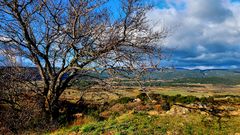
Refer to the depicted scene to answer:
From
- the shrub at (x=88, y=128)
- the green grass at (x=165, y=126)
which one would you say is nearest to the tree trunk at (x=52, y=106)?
the green grass at (x=165, y=126)

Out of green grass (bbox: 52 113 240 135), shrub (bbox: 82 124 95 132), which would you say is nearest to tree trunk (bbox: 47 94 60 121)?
green grass (bbox: 52 113 240 135)

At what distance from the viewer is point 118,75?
13.2 m

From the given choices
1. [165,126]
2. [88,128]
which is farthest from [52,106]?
[165,126]

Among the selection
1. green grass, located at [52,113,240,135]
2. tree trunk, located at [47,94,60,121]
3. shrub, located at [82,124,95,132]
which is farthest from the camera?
tree trunk, located at [47,94,60,121]

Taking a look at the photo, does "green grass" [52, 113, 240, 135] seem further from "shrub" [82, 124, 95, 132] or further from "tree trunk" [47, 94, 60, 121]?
"tree trunk" [47, 94, 60, 121]

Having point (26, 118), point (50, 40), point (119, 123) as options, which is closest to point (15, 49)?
point (50, 40)

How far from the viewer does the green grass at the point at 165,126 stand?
809 centimetres

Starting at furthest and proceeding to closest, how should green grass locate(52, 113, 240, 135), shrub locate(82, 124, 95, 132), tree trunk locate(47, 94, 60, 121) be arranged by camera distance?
tree trunk locate(47, 94, 60, 121)
shrub locate(82, 124, 95, 132)
green grass locate(52, 113, 240, 135)

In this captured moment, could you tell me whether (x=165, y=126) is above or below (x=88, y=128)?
above

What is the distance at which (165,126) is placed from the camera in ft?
28.2

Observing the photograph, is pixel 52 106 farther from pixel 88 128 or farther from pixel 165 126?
pixel 165 126

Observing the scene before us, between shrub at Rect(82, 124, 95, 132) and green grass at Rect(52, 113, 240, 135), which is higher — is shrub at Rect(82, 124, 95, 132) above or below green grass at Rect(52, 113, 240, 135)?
below

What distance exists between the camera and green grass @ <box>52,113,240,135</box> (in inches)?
318

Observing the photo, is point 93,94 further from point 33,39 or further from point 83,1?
point 83,1
